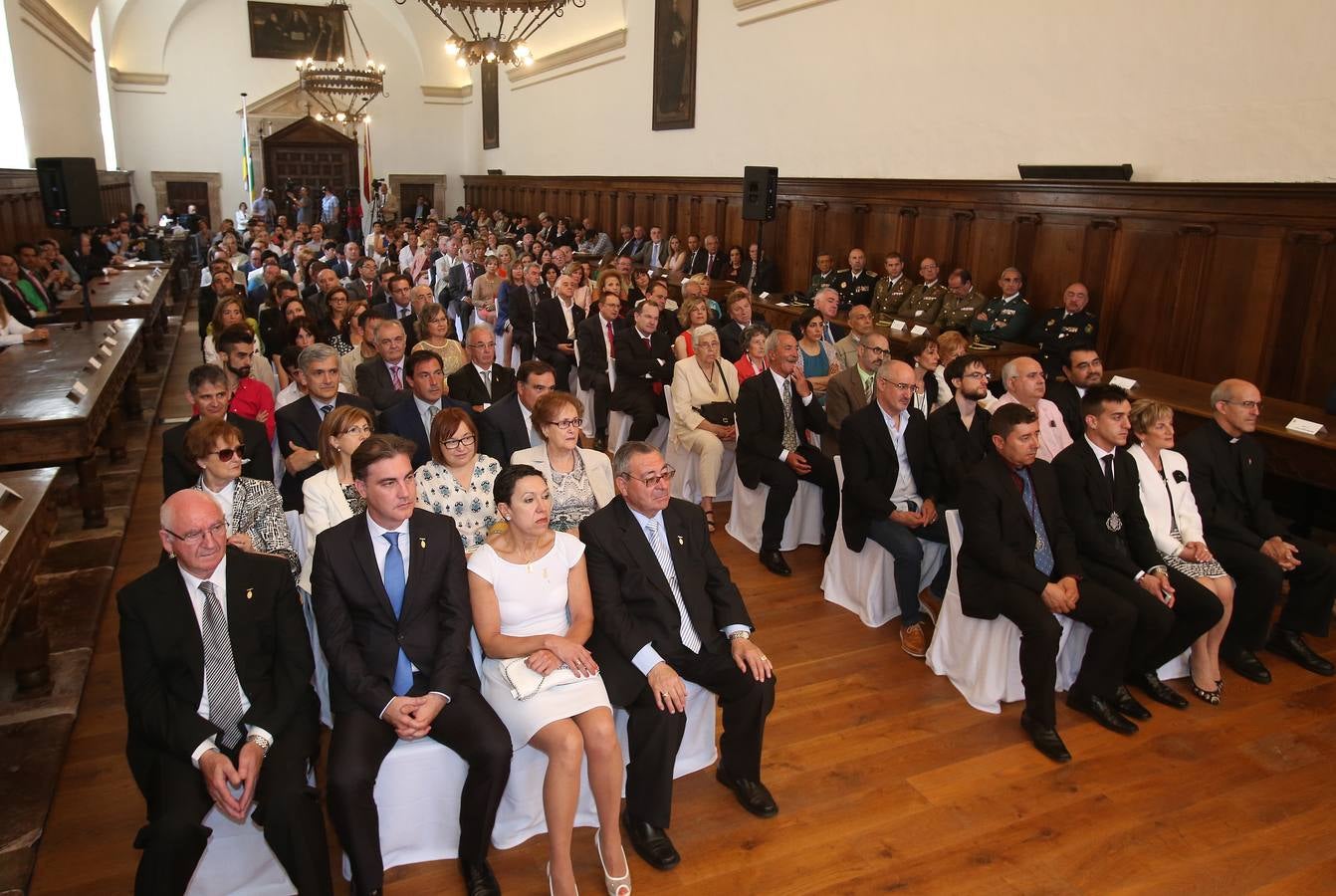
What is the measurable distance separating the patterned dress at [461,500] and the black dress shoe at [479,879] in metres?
1.18

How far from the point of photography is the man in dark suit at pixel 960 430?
442 cm

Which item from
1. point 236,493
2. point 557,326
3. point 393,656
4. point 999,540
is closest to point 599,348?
point 557,326

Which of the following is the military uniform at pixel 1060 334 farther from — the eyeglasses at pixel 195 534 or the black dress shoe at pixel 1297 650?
the eyeglasses at pixel 195 534

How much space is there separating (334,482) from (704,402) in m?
2.65

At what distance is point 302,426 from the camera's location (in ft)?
13.8

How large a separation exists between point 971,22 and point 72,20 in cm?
1386

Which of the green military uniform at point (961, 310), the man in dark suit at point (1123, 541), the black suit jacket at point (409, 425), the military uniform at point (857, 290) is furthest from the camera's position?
the military uniform at point (857, 290)

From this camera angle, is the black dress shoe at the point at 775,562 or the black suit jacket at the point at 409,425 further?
the black dress shoe at the point at 775,562

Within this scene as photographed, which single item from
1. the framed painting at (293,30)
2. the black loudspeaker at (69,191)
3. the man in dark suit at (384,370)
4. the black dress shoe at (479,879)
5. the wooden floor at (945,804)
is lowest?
the wooden floor at (945,804)

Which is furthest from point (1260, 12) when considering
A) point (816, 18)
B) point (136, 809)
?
point (136, 809)

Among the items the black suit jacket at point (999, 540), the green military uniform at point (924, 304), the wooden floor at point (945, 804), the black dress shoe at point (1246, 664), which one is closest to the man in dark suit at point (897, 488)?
the wooden floor at point (945, 804)

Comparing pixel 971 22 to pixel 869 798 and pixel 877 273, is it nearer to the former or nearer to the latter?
pixel 877 273

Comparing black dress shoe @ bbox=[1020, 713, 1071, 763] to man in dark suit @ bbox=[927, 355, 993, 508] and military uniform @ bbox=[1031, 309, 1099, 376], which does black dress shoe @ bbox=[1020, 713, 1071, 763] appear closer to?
man in dark suit @ bbox=[927, 355, 993, 508]

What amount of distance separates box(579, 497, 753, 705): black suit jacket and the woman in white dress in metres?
0.07
